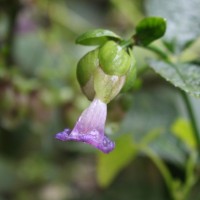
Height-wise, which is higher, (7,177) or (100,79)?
(100,79)

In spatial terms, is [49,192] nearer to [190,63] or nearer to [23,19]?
[23,19]

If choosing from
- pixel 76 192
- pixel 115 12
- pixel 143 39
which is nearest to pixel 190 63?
pixel 143 39

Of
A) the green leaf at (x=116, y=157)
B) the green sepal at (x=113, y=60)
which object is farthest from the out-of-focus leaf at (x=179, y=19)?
the green leaf at (x=116, y=157)

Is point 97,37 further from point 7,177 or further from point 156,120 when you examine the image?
point 7,177

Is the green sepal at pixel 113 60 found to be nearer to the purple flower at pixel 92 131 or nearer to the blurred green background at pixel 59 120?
the purple flower at pixel 92 131

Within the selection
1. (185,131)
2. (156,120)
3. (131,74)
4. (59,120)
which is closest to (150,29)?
(131,74)

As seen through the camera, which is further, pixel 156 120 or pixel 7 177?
pixel 7 177
